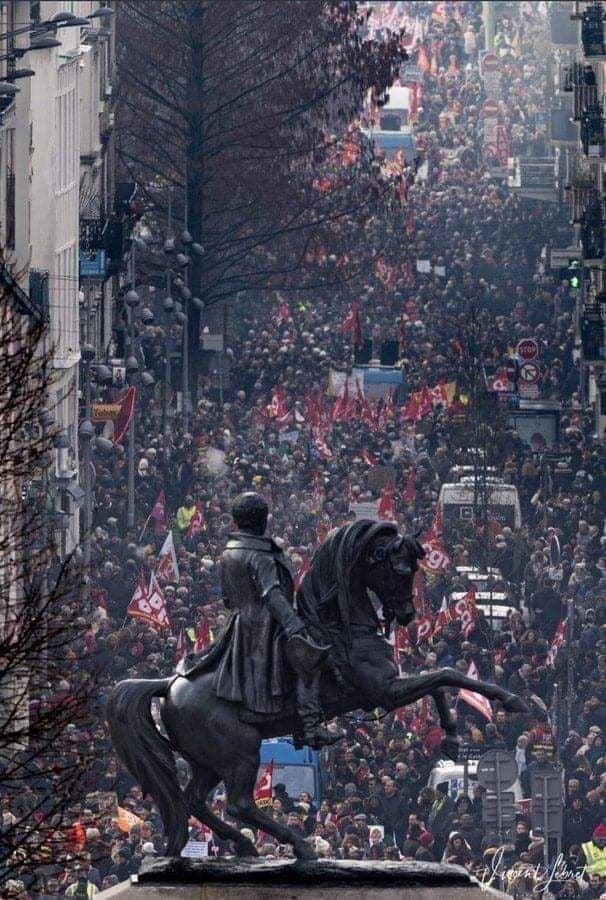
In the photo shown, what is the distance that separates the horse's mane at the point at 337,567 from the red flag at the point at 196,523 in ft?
103

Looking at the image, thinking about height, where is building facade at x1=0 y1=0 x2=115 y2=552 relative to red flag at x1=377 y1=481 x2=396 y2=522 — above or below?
above

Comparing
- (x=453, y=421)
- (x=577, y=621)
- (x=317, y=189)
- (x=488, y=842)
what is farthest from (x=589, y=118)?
(x=488, y=842)

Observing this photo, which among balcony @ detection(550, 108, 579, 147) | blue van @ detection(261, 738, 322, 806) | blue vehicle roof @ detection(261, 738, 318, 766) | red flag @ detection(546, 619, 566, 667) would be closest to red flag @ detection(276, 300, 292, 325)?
balcony @ detection(550, 108, 579, 147)

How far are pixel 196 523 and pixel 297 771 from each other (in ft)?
59.3

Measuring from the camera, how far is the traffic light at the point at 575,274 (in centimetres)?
10125

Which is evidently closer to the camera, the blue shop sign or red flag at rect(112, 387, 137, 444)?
red flag at rect(112, 387, 137, 444)

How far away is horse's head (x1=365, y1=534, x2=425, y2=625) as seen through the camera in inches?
1281

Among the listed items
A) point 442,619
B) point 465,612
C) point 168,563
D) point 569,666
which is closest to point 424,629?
point 442,619

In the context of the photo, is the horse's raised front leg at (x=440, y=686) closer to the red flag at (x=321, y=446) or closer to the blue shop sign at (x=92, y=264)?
the red flag at (x=321, y=446)

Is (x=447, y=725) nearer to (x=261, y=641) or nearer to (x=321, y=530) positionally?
(x=261, y=641)

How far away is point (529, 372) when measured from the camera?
81.9m

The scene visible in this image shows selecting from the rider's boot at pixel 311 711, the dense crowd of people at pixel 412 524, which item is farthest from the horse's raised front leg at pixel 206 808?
the rider's boot at pixel 311 711

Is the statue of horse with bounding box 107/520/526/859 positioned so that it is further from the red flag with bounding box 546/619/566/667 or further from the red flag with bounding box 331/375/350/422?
the red flag with bounding box 331/375/350/422

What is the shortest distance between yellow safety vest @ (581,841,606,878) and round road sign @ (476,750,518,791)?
1.44 metres
